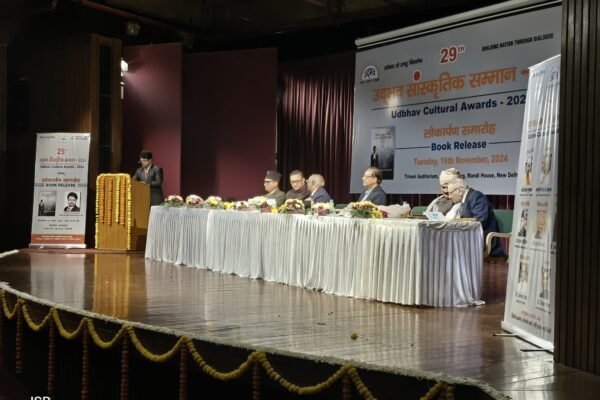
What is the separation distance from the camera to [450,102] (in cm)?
766

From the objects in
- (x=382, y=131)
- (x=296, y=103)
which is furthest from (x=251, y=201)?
(x=296, y=103)

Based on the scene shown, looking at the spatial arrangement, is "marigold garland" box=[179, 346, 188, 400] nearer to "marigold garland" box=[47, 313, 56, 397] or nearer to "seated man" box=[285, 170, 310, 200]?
"marigold garland" box=[47, 313, 56, 397]

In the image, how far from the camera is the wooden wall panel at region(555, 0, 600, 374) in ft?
9.31

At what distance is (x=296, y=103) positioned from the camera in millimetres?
10875

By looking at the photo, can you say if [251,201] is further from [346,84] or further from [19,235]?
[19,235]

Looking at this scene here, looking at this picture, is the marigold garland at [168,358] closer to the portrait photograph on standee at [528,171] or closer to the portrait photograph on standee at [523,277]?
the portrait photograph on standee at [523,277]

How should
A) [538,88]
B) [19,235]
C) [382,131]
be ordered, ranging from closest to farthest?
[538,88], [382,131], [19,235]

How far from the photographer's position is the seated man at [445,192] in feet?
19.1

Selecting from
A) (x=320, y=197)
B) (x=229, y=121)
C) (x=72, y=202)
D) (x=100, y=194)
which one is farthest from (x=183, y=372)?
(x=229, y=121)

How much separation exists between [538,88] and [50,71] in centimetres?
814

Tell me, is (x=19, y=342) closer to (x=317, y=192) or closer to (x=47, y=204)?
(x=317, y=192)

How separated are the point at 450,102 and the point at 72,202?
17.1ft

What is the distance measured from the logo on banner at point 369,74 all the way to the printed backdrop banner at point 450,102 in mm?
13

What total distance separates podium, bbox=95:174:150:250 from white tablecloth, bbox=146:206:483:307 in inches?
88.3
